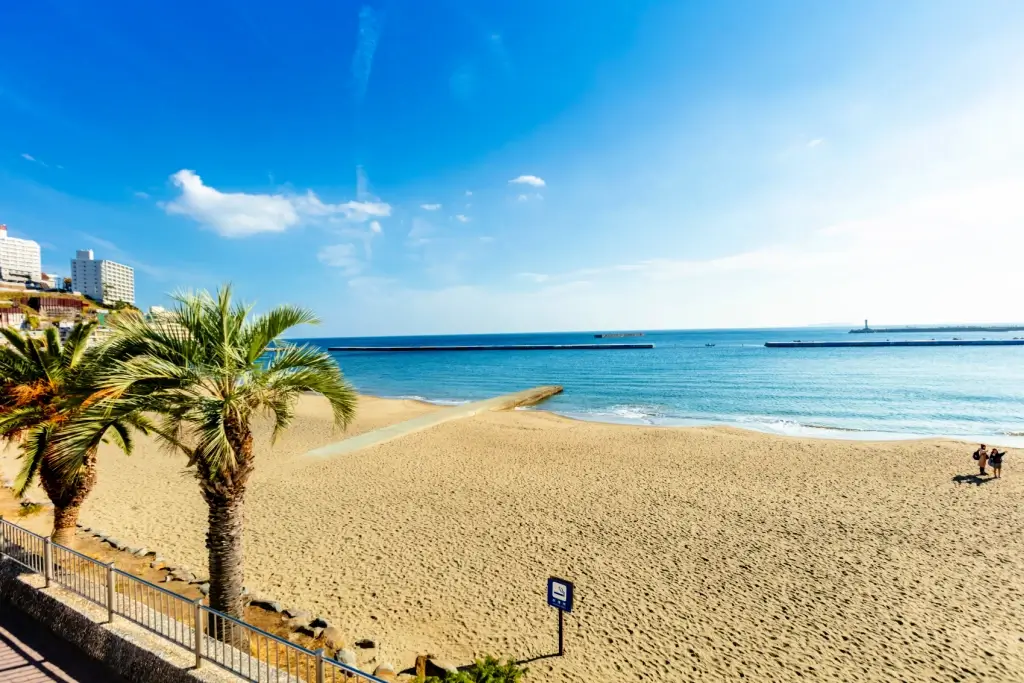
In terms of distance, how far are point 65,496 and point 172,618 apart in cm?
500

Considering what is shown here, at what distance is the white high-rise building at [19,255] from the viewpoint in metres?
132

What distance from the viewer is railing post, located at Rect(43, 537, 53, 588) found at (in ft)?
21.1

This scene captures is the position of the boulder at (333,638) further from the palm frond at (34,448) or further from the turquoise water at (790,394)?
the turquoise water at (790,394)

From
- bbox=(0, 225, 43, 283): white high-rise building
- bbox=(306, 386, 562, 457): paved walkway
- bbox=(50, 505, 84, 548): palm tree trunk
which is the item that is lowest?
bbox=(306, 386, 562, 457): paved walkway

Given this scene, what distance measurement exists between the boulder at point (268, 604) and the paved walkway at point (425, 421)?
11.6 metres

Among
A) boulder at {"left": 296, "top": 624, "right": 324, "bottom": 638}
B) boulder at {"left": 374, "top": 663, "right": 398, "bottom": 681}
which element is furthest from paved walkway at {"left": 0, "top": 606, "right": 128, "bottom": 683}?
boulder at {"left": 374, "top": 663, "right": 398, "bottom": 681}

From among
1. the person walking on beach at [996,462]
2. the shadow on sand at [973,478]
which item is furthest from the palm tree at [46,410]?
the person walking on beach at [996,462]

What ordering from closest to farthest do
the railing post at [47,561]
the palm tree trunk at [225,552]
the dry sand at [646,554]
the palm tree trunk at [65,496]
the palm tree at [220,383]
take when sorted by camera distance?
the palm tree at [220,383]
the palm tree trunk at [225,552]
the railing post at [47,561]
the dry sand at [646,554]
the palm tree trunk at [65,496]

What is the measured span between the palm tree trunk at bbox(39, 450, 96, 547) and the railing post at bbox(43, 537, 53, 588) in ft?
7.15

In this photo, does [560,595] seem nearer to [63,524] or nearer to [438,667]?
[438,667]

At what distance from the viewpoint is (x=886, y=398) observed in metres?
36.4

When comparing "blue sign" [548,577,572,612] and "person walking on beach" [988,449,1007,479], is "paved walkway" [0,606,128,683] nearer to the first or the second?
"blue sign" [548,577,572,612]

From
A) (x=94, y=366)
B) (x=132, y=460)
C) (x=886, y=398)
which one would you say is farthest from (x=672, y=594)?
(x=886, y=398)

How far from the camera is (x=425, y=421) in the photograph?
2764cm
